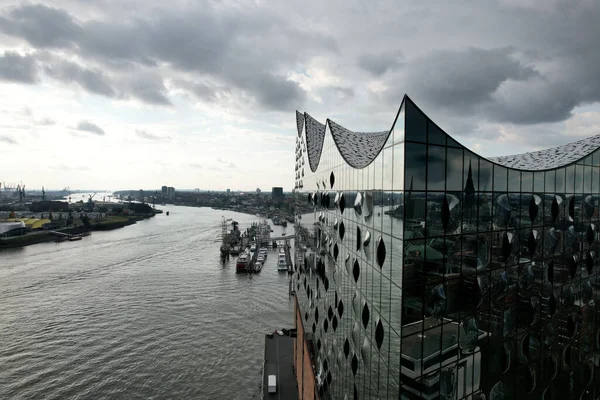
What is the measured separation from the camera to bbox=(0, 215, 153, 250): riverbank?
112 m

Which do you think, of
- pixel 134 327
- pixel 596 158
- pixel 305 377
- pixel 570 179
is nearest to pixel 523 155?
pixel 596 158

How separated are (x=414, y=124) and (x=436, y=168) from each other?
5.20 ft

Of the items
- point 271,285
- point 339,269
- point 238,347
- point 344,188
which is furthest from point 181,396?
point 271,285

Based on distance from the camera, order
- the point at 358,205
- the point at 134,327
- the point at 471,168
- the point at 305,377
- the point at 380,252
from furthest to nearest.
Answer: the point at 134,327
the point at 305,377
the point at 358,205
the point at 380,252
the point at 471,168

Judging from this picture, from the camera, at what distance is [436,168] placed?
1107 cm

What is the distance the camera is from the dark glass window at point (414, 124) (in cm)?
1062

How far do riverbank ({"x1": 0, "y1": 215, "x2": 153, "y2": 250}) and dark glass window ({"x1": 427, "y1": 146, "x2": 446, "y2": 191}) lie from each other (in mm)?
136643

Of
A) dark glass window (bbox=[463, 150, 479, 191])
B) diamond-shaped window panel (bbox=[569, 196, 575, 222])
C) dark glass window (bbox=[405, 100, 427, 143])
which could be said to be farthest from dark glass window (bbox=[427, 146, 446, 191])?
diamond-shaped window panel (bbox=[569, 196, 575, 222])

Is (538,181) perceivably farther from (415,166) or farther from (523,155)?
(523,155)

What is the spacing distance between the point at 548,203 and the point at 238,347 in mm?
37372

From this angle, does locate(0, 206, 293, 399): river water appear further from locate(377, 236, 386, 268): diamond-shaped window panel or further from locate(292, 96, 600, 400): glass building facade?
locate(377, 236, 386, 268): diamond-shaped window panel

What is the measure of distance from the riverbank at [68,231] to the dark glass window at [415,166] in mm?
136331

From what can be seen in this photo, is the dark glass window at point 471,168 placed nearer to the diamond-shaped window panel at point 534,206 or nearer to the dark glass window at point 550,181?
the diamond-shaped window panel at point 534,206

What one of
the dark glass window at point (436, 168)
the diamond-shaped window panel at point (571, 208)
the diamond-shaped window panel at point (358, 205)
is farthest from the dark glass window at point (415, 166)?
the diamond-shaped window panel at point (571, 208)
